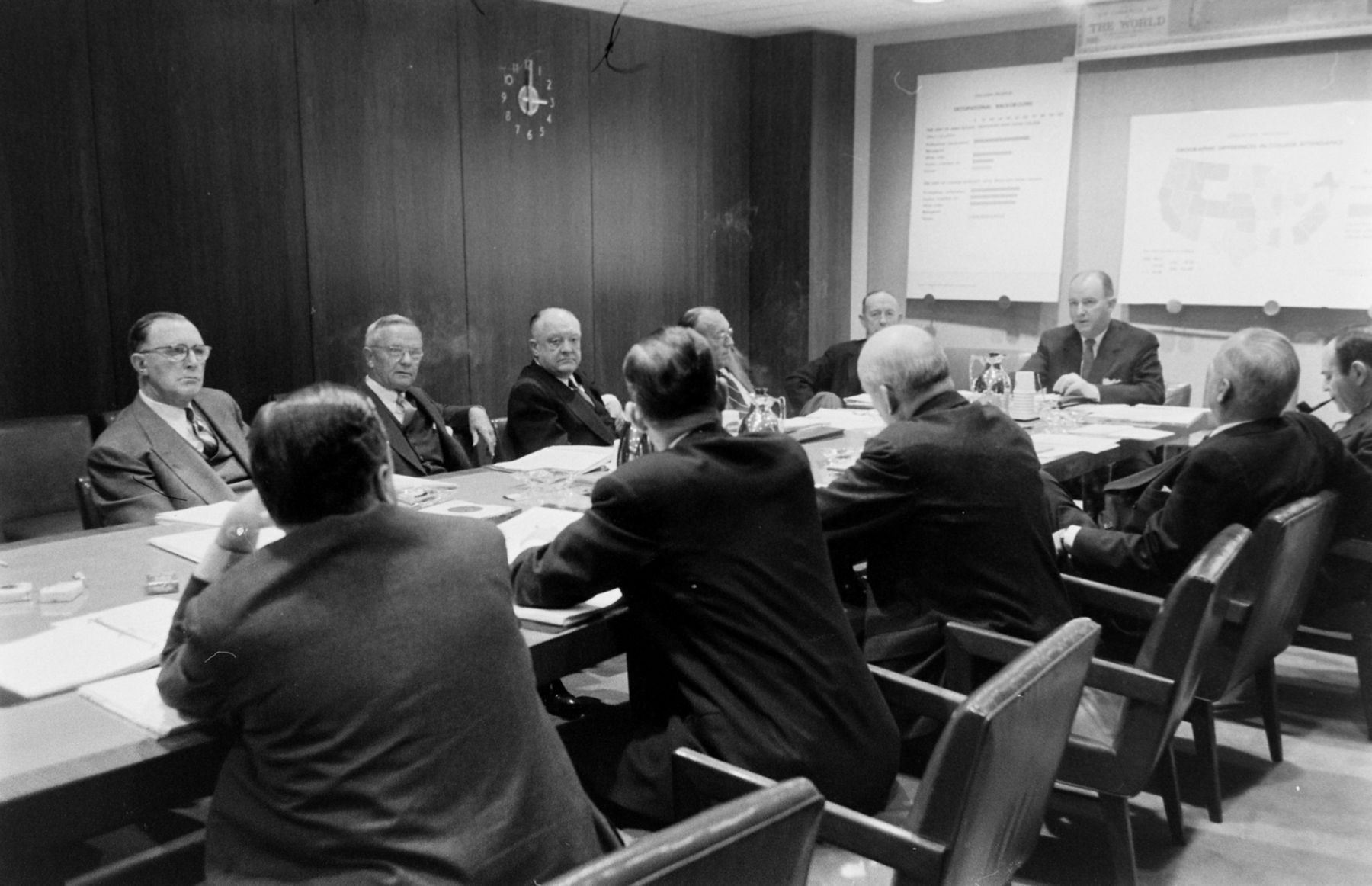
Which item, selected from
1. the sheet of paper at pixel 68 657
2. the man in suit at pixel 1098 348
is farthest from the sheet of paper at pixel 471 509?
the man in suit at pixel 1098 348

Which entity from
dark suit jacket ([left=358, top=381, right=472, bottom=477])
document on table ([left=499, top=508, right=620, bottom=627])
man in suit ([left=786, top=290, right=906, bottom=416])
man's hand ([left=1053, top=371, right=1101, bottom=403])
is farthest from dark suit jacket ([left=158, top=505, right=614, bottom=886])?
man in suit ([left=786, top=290, right=906, bottom=416])

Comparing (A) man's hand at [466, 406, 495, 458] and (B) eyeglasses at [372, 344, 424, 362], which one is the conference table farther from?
(A) man's hand at [466, 406, 495, 458]

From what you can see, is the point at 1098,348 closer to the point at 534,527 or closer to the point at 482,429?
the point at 482,429

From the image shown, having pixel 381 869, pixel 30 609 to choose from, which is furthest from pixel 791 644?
pixel 30 609

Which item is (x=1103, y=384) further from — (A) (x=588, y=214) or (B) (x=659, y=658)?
(B) (x=659, y=658)

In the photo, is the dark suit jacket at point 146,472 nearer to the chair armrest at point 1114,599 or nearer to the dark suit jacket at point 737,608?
the dark suit jacket at point 737,608

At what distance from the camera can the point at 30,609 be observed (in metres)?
2.10

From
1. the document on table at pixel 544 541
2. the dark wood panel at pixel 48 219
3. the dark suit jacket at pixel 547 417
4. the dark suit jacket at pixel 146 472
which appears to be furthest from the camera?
the dark suit jacket at pixel 547 417

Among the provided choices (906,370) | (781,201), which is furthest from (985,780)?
(781,201)

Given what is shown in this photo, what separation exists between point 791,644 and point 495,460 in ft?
9.28

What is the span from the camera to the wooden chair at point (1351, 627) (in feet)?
11.0

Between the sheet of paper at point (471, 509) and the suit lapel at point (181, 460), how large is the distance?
0.70 metres

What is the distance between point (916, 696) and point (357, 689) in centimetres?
111

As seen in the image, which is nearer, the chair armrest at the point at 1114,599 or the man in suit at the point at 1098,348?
the chair armrest at the point at 1114,599
